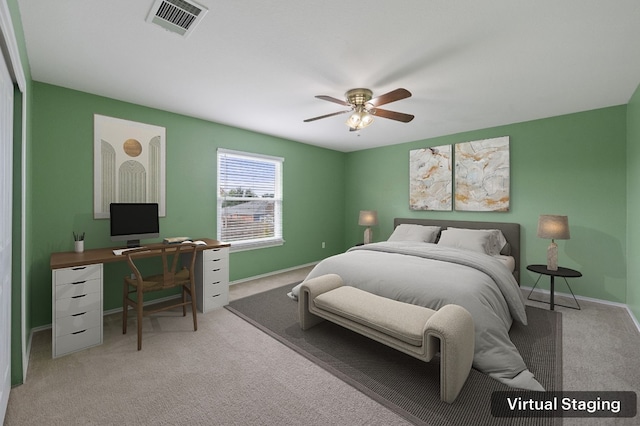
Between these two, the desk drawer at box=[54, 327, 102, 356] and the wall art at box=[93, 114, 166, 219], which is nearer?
the desk drawer at box=[54, 327, 102, 356]

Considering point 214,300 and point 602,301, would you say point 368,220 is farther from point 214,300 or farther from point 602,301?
point 602,301

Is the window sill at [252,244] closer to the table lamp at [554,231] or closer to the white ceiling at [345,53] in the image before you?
the white ceiling at [345,53]

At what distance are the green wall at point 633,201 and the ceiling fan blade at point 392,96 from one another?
8.29 feet

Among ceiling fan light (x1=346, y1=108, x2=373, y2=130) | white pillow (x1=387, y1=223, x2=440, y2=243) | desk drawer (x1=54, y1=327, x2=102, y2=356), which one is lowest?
desk drawer (x1=54, y1=327, x2=102, y2=356)

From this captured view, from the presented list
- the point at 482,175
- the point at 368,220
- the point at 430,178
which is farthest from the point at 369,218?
the point at 482,175

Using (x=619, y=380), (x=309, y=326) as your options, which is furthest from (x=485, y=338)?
(x=309, y=326)

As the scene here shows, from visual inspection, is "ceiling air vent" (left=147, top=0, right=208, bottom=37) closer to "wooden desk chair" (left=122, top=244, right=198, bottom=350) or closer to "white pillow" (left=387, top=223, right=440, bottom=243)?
"wooden desk chair" (left=122, top=244, right=198, bottom=350)

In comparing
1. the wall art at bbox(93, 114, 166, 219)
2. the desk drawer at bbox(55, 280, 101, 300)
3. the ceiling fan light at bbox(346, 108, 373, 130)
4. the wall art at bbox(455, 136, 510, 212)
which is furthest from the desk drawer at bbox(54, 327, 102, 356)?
the wall art at bbox(455, 136, 510, 212)

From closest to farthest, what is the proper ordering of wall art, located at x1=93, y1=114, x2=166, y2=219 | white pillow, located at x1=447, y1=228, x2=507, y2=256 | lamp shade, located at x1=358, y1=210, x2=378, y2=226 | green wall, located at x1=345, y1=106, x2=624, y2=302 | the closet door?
the closet door < wall art, located at x1=93, y1=114, x2=166, y2=219 < green wall, located at x1=345, y1=106, x2=624, y2=302 < white pillow, located at x1=447, y1=228, x2=507, y2=256 < lamp shade, located at x1=358, y1=210, x2=378, y2=226

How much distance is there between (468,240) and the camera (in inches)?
153

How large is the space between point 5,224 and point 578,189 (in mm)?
5632

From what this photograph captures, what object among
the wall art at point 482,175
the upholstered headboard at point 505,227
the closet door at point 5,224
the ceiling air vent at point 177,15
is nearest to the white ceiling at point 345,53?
the ceiling air vent at point 177,15

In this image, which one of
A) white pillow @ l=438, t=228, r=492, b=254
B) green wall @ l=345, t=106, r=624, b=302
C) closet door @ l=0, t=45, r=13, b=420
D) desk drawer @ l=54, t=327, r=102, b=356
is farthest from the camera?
white pillow @ l=438, t=228, r=492, b=254

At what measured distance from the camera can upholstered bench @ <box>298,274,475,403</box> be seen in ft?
5.76
